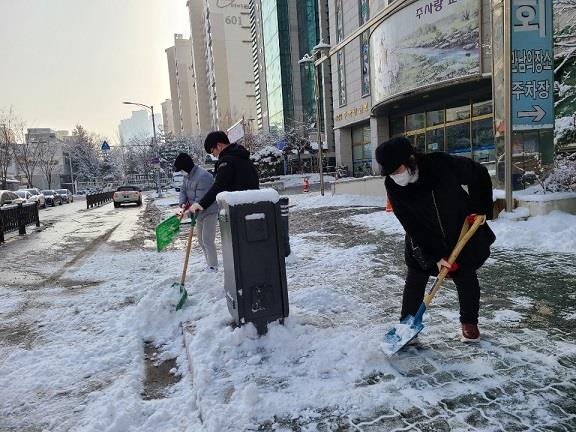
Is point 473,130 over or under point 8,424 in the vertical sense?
over

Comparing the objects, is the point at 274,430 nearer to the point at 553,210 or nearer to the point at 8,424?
the point at 8,424

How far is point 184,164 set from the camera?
6098 mm

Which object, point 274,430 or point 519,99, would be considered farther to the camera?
point 519,99

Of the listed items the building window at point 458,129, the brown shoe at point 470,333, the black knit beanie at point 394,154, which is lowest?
the brown shoe at point 470,333

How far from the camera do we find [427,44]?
1866 centimetres

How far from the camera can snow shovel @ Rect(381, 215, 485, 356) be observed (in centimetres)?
304

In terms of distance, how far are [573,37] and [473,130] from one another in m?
8.31

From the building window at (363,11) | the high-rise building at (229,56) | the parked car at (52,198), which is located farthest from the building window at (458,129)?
the high-rise building at (229,56)

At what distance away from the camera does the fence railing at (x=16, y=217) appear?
12.5 meters

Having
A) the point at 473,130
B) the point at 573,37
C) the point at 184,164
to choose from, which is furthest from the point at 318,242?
the point at 473,130

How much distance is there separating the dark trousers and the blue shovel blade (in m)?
0.13

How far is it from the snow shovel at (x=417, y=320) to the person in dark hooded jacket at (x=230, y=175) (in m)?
2.10

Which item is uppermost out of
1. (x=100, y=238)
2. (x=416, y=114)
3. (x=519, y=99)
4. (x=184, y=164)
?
(x=416, y=114)

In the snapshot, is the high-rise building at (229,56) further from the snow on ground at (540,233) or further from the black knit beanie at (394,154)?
the black knit beanie at (394,154)
